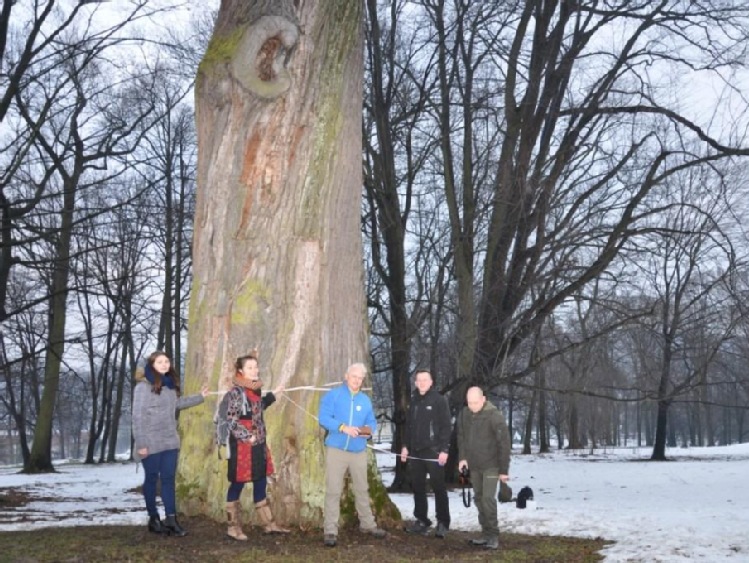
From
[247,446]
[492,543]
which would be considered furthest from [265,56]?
[492,543]

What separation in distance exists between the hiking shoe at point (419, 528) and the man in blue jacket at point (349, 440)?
571 millimetres

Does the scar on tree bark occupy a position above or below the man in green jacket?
above

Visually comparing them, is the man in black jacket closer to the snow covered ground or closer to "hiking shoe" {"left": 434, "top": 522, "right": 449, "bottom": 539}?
"hiking shoe" {"left": 434, "top": 522, "right": 449, "bottom": 539}

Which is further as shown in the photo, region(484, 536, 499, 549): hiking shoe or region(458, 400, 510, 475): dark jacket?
region(458, 400, 510, 475): dark jacket

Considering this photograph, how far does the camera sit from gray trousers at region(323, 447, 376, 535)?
6.15 m

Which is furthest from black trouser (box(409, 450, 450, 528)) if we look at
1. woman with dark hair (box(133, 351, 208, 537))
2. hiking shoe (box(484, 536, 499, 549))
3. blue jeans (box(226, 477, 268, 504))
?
woman with dark hair (box(133, 351, 208, 537))

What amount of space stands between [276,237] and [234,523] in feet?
7.31

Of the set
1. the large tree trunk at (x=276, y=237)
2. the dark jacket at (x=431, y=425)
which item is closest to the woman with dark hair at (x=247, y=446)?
the large tree trunk at (x=276, y=237)

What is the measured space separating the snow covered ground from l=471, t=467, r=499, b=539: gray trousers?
3.11ft

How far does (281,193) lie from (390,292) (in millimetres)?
8154

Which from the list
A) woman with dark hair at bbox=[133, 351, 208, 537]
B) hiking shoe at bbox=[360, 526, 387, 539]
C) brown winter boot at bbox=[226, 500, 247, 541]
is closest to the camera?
brown winter boot at bbox=[226, 500, 247, 541]

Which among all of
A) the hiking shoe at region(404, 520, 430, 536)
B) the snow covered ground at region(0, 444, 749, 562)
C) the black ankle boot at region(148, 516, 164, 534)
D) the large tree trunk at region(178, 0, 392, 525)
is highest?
the large tree trunk at region(178, 0, 392, 525)

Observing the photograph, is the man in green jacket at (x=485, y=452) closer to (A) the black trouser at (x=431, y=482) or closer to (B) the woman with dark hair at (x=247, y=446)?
(A) the black trouser at (x=431, y=482)

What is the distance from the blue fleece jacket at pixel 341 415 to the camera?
20.6 feet
